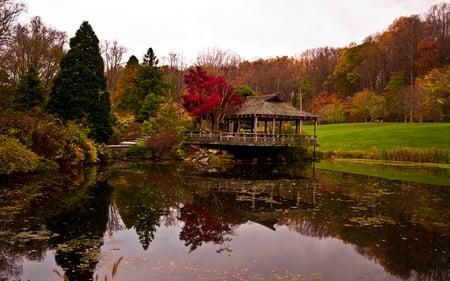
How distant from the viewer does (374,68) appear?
6594cm

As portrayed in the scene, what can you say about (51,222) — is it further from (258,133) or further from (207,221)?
(258,133)

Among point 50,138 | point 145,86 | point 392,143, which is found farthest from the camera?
point 145,86

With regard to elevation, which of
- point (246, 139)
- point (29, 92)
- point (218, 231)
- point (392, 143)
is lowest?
point (218, 231)

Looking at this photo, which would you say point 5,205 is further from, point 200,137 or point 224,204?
point 200,137

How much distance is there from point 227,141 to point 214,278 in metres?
24.4

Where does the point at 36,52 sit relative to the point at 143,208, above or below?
above

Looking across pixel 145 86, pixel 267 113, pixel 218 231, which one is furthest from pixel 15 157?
pixel 145 86

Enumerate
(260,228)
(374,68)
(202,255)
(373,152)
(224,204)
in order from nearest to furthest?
(202,255)
(260,228)
(224,204)
(373,152)
(374,68)

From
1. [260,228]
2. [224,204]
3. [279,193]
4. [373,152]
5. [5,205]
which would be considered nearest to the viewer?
[260,228]

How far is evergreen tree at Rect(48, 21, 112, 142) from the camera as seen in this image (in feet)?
88.1

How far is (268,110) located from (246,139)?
355 centimetres

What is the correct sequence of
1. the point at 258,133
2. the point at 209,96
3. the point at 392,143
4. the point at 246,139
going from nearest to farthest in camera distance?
the point at 246,139 < the point at 209,96 < the point at 258,133 < the point at 392,143

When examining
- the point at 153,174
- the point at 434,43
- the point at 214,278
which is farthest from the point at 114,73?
the point at 214,278

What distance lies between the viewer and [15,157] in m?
17.5
